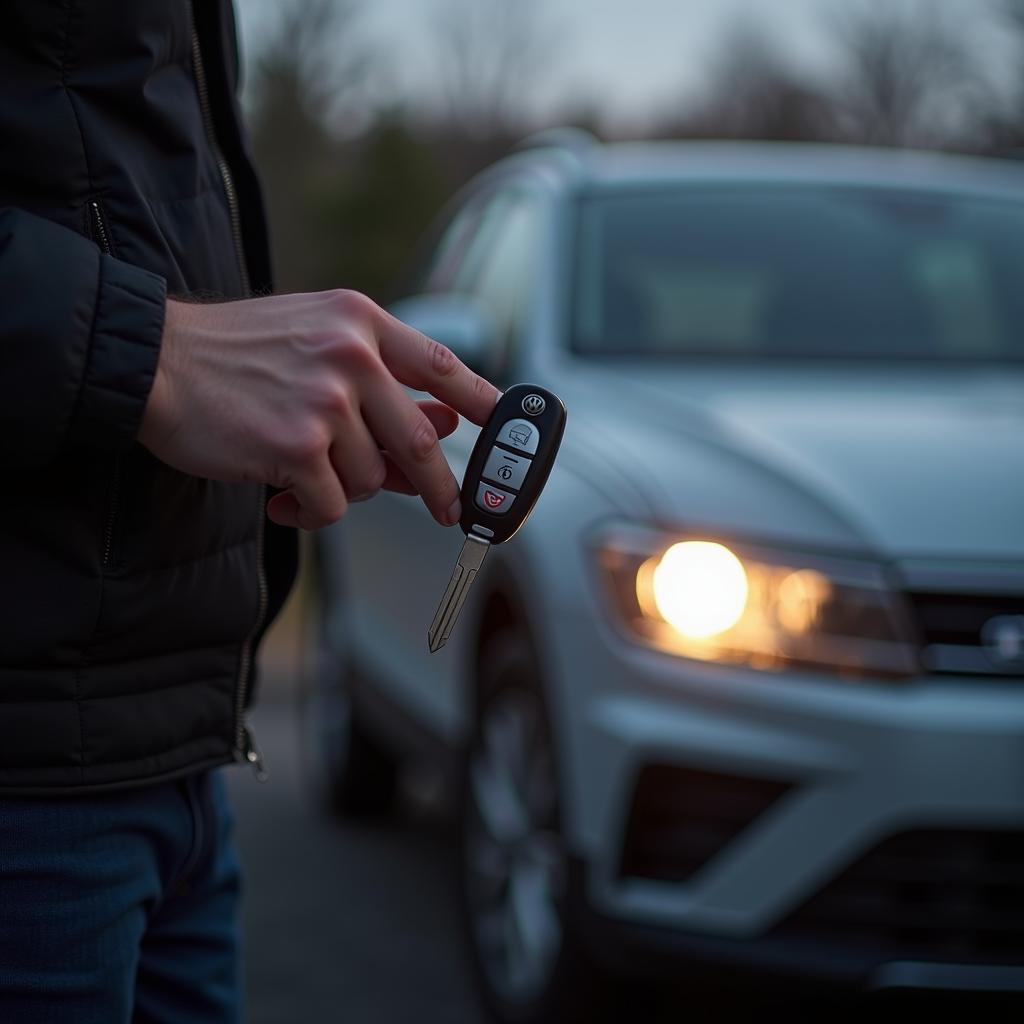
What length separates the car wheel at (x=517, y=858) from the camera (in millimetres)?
2818

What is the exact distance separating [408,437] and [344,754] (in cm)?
395

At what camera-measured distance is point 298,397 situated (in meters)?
0.96

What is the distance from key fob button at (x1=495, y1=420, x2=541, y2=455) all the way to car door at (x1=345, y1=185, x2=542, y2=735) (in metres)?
2.11

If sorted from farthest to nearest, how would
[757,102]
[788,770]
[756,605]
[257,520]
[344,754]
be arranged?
[757,102] < [344,754] < [756,605] < [788,770] < [257,520]

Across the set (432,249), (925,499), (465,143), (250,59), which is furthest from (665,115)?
(925,499)

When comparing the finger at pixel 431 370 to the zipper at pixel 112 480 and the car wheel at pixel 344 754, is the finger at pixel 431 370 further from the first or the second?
the car wheel at pixel 344 754

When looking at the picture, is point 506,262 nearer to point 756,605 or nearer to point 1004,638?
point 756,605

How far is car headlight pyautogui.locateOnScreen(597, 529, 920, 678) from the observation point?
2.56m

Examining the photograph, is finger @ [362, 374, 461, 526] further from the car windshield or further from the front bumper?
the car windshield

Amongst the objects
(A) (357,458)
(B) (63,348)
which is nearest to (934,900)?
(A) (357,458)

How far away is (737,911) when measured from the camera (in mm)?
2562

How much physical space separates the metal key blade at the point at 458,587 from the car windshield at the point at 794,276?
240cm

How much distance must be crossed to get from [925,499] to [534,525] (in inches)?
27.0

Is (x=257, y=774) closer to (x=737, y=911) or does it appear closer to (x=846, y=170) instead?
(x=737, y=911)
